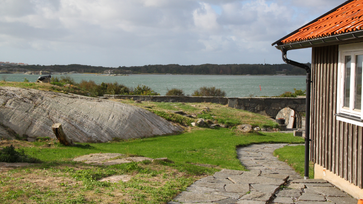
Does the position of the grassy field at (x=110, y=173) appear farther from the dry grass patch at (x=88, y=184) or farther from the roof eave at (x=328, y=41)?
the roof eave at (x=328, y=41)

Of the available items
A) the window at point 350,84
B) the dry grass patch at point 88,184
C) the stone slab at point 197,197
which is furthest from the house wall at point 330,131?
the dry grass patch at point 88,184

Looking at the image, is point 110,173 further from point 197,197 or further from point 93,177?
point 197,197

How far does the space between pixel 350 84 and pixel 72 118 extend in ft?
34.0

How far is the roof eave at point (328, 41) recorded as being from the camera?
4792 mm

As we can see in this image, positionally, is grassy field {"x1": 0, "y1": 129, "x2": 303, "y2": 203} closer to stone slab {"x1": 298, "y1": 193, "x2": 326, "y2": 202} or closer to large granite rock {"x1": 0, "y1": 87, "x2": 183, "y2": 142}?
large granite rock {"x1": 0, "y1": 87, "x2": 183, "y2": 142}

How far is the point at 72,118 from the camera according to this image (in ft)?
42.0

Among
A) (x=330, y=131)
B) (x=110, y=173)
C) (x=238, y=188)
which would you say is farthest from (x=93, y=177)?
(x=330, y=131)

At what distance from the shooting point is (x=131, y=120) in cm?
1420

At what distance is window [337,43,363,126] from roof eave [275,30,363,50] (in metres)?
0.23

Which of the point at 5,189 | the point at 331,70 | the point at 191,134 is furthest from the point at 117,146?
the point at 331,70

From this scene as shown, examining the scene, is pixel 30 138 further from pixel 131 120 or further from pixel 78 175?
pixel 78 175

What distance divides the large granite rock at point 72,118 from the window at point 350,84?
9.18 meters

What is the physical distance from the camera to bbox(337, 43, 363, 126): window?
5326 millimetres

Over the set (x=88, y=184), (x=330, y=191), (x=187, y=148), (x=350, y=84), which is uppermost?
(x=350, y=84)
